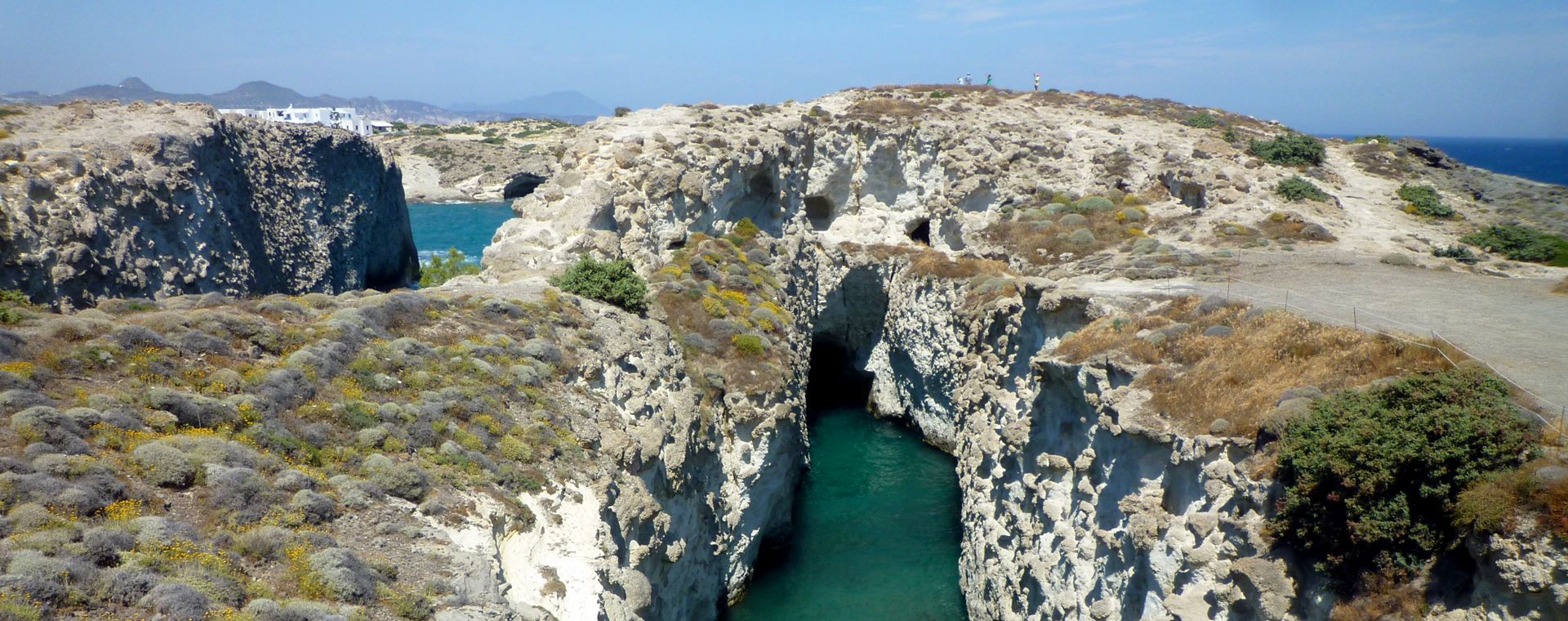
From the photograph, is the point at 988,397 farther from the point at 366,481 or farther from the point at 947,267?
the point at 366,481

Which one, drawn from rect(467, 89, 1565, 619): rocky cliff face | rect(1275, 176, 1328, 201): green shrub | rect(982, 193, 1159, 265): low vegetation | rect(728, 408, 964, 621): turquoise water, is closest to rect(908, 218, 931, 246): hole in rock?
rect(467, 89, 1565, 619): rocky cliff face

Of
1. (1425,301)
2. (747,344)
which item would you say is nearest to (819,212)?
(747,344)

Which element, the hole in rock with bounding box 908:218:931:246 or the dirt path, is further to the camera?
the hole in rock with bounding box 908:218:931:246

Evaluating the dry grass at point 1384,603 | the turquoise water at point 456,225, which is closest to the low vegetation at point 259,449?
the dry grass at point 1384,603

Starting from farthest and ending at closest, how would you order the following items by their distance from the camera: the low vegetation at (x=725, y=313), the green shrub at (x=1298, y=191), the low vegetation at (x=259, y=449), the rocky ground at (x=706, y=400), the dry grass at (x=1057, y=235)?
the green shrub at (x=1298, y=191)
the dry grass at (x=1057, y=235)
the low vegetation at (x=725, y=313)
the rocky ground at (x=706, y=400)
the low vegetation at (x=259, y=449)

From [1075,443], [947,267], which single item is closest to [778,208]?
[947,267]

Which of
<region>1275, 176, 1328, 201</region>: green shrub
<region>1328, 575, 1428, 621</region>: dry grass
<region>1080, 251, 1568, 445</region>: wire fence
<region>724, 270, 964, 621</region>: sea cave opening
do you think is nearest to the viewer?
<region>1328, 575, 1428, 621</region>: dry grass

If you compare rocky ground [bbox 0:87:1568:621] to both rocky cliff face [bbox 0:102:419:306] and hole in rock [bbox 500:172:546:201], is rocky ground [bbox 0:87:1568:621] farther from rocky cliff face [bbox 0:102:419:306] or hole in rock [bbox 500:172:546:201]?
hole in rock [bbox 500:172:546:201]

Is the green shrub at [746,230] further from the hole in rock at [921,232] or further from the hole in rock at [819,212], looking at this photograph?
the hole in rock at [921,232]
